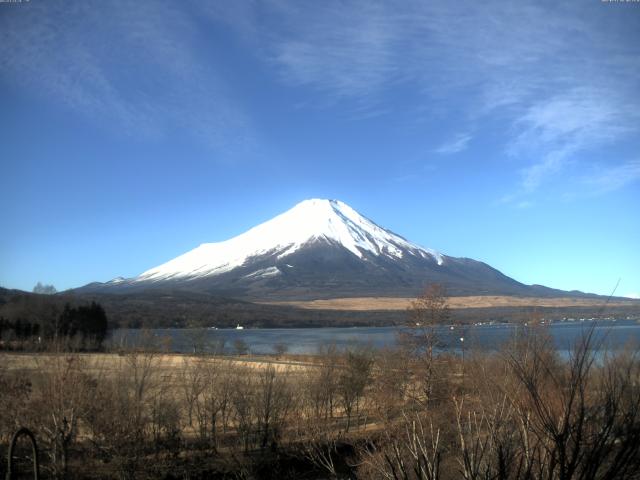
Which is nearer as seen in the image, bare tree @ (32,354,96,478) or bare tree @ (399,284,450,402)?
bare tree @ (32,354,96,478)

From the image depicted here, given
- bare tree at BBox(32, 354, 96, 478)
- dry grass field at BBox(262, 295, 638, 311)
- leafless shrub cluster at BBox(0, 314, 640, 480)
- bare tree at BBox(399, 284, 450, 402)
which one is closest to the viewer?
bare tree at BBox(32, 354, 96, 478)

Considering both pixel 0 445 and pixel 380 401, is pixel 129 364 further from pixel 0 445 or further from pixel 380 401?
pixel 380 401

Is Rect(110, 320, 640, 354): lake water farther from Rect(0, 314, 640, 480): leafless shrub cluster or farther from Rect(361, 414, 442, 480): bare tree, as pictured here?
Rect(0, 314, 640, 480): leafless shrub cluster

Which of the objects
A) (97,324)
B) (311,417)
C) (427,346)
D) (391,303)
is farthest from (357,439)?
(391,303)

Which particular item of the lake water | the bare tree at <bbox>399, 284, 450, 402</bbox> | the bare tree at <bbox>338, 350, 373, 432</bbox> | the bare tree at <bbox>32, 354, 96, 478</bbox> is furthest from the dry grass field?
the bare tree at <bbox>32, 354, 96, 478</bbox>

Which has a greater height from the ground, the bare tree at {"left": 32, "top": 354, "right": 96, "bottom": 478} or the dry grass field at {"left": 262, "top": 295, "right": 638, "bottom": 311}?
the dry grass field at {"left": 262, "top": 295, "right": 638, "bottom": 311}

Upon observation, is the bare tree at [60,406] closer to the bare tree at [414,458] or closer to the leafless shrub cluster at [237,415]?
the leafless shrub cluster at [237,415]

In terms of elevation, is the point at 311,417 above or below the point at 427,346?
below

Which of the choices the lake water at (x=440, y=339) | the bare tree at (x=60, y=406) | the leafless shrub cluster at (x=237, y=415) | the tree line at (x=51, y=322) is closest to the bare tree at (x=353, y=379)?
the leafless shrub cluster at (x=237, y=415)

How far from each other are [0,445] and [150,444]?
195 inches

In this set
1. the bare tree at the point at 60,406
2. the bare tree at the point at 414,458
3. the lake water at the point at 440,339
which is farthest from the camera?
the bare tree at the point at 60,406

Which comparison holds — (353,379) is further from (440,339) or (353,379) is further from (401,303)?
(401,303)

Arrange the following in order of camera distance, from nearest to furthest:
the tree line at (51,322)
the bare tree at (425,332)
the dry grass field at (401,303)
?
the bare tree at (425,332) → the tree line at (51,322) → the dry grass field at (401,303)

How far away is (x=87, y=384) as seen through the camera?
723 inches
